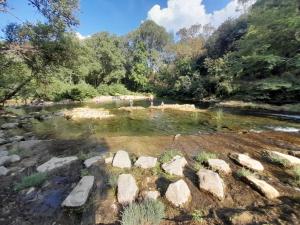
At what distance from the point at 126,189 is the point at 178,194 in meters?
0.78

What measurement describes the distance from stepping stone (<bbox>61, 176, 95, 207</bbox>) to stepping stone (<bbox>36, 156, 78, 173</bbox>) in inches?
41.8

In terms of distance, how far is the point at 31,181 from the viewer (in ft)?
11.4

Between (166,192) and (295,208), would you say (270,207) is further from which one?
(166,192)

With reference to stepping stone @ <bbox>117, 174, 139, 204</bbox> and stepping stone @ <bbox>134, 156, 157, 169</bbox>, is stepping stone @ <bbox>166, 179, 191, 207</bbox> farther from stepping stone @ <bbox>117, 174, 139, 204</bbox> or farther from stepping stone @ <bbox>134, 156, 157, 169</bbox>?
stepping stone @ <bbox>134, 156, 157, 169</bbox>

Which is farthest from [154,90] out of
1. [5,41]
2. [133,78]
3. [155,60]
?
[5,41]

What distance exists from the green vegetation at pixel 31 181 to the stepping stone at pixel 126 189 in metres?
1.45

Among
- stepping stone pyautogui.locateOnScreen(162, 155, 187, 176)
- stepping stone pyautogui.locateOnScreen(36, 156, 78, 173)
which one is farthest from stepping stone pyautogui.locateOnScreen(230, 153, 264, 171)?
stepping stone pyautogui.locateOnScreen(36, 156, 78, 173)

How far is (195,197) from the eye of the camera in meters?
2.97

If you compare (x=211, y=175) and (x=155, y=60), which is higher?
(x=155, y=60)

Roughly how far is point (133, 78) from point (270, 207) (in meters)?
40.1

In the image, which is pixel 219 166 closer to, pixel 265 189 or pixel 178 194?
pixel 265 189

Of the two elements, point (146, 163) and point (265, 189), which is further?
point (146, 163)

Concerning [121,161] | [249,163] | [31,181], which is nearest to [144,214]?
[121,161]

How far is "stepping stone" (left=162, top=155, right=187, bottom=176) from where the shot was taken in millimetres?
3634
